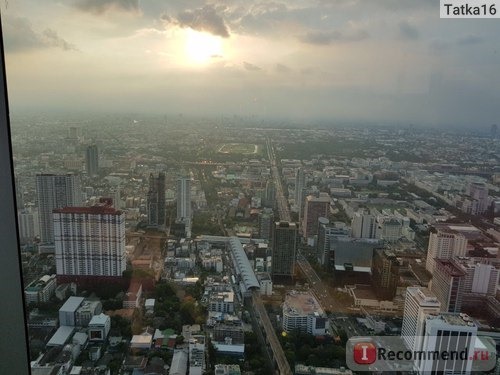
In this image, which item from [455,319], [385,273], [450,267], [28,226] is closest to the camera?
[28,226]

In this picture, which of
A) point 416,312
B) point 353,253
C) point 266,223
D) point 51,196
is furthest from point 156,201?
point 416,312

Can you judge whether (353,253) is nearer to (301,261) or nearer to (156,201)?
(301,261)

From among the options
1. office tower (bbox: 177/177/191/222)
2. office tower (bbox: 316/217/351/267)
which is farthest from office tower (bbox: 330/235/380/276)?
office tower (bbox: 177/177/191/222)

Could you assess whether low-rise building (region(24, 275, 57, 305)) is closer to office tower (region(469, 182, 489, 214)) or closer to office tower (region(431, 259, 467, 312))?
office tower (region(431, 259, 467, 312))

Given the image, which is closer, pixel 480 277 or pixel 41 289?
pixel 41 289

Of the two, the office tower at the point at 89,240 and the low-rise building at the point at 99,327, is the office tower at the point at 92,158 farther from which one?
the low-rise building at the point at 99,327

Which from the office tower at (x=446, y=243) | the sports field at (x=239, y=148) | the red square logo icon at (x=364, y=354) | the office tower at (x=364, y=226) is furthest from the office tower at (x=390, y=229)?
the sports field at (x=239, y=148)
